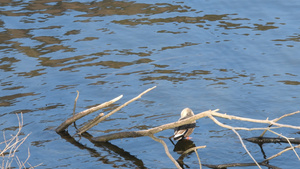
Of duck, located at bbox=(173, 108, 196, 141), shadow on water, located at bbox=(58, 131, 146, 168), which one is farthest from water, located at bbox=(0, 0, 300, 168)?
duck, located at bbox=(173, 108, 196, 141)

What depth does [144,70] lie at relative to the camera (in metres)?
15.0

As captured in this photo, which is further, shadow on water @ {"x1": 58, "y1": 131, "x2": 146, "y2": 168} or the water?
the water

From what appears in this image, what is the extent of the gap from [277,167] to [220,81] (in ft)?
16.2

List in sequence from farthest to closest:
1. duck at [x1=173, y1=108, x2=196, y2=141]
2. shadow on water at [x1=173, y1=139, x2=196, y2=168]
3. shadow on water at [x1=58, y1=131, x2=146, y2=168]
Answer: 1. shadow on water at [x1=173, y1=139, x2=196, y2=168]
2. duck at [x1=173, y1=108, x2=196, y2=141]
3. shadow on water at [x1=58, y1=131, x2=146, y2=168]

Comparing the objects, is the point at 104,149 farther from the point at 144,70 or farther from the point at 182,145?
the point at 144,70


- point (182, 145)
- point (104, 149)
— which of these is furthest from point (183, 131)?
point (104, 149)

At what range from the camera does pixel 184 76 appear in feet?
47.6

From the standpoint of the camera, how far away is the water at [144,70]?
10.8 m

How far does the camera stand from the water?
10773 mm

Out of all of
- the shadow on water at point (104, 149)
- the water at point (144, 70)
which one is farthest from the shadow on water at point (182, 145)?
the shadow on water at point (104, 149)

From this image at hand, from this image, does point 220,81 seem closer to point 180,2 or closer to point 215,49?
→ point 215,49

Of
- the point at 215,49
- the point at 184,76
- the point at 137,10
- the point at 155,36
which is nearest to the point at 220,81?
the point at 184,76

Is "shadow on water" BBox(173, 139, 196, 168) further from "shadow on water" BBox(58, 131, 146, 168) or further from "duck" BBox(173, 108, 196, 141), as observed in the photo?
"shadow on water" BBox(58, 131, 146, 168)

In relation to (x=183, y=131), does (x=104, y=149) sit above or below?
below
